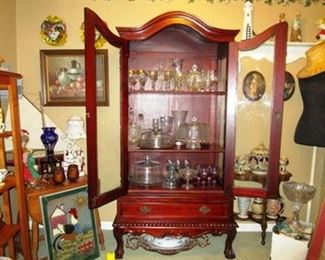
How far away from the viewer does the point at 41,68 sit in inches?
97.9

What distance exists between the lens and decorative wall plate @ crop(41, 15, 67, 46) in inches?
96.0

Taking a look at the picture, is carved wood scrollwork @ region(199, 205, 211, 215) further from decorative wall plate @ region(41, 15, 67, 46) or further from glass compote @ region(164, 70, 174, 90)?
decorative wall plate @ region(41, 15, 67, 46)

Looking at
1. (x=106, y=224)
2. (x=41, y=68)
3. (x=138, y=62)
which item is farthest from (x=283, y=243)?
(x=41, y=68)

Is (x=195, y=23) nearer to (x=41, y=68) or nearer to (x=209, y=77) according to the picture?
(x=209, y=77)

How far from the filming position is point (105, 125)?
2.03 meters

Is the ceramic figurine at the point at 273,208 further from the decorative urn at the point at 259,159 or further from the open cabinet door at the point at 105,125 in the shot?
the open cabinet door at the point at 105,125

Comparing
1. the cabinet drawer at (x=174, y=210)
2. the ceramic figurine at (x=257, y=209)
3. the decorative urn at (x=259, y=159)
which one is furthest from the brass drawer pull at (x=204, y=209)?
the ceramic figurine at (x=257, y=209)

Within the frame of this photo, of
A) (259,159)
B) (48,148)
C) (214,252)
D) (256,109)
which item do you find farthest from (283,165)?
(48,148)

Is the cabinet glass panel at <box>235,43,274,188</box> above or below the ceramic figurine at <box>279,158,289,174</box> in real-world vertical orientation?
above

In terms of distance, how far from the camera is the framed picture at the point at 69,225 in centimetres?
197

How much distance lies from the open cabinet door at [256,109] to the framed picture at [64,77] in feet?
3.78

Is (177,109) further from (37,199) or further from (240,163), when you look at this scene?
(37,199)

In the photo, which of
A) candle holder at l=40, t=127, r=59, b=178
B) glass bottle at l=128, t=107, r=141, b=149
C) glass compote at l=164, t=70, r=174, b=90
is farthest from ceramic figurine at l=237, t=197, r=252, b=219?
candle holder at l=40, t=127, r=59, b=178

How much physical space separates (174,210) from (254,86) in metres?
1.19
